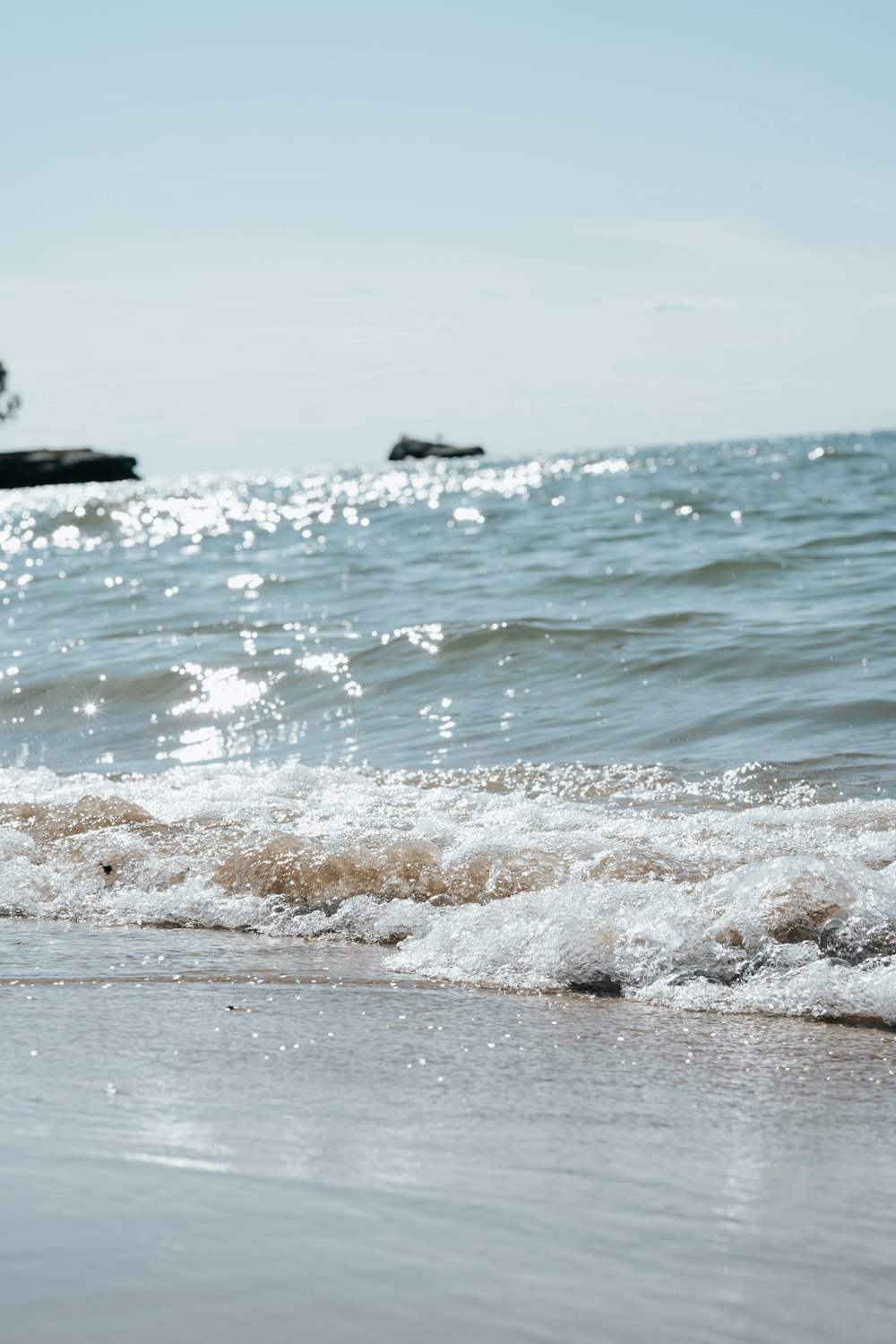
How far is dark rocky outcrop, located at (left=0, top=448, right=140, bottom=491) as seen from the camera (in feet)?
196

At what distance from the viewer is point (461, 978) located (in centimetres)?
325

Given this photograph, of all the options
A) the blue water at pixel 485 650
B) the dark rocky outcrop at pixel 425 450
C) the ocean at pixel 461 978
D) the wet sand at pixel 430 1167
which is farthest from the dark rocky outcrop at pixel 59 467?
the wet sand at pixel 430 1167

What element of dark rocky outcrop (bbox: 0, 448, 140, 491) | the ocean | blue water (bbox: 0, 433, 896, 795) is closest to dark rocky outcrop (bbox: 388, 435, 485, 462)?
dark rocky outcrop (bbox: 0, 448, 140, 491)

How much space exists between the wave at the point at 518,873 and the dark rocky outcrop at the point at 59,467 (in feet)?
189

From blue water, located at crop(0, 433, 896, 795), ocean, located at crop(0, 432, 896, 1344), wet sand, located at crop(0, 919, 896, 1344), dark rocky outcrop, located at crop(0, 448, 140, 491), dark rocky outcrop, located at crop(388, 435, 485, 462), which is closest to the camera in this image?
wet sand, located at crop(0, 919, 896, 1344)

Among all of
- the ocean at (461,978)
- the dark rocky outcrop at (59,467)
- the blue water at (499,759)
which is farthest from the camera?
the dark rocky outcrop at (59,467)

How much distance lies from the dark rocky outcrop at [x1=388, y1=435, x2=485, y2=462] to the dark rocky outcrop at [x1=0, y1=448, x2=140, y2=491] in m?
24.7

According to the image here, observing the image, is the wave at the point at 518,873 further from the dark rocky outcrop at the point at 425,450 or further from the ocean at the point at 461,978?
the dark rocky outcrop at the point at 425,450

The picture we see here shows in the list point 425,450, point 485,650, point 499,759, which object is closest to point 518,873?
point 499,759

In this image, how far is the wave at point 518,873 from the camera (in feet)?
10.4

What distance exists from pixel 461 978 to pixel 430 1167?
4.38 feet

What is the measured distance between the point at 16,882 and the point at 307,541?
49.9 feet

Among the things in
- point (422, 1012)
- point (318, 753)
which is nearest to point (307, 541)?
point (318, 753)

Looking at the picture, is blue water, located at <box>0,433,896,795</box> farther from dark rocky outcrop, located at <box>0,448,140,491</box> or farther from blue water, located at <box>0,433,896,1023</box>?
dark rocky outcrop, located at <box>0,448,140,491</box>
